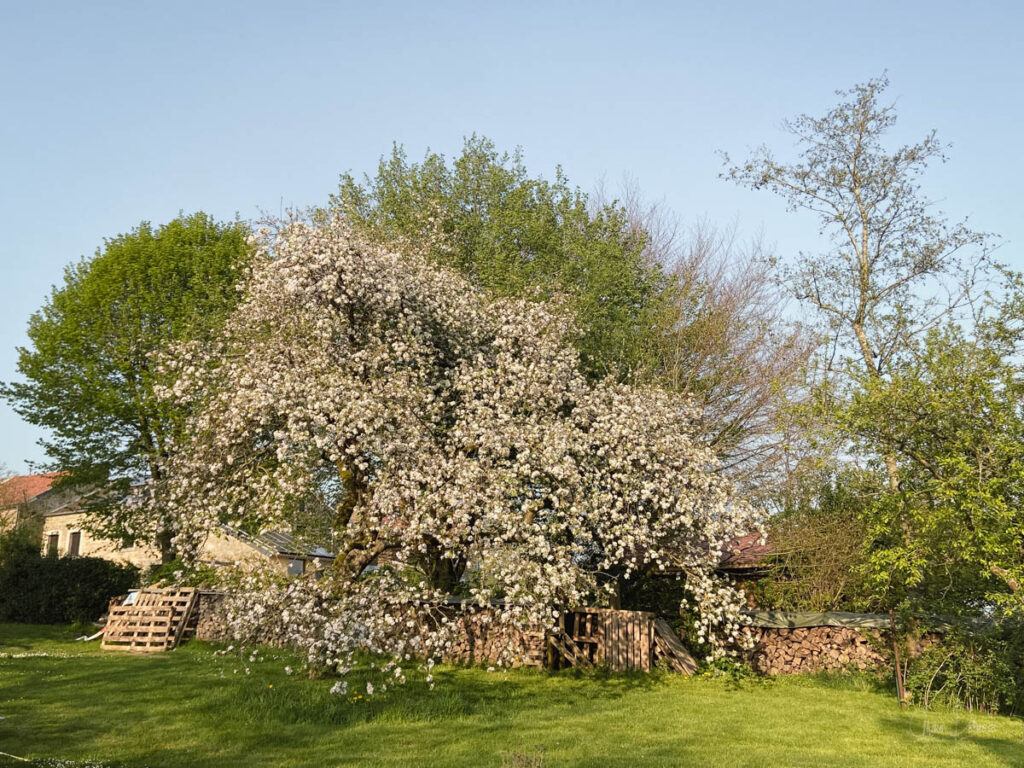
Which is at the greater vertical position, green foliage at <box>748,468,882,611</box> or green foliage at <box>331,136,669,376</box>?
green foliage at <box>331,136,669,376</box>

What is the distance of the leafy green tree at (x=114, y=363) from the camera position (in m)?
32.4

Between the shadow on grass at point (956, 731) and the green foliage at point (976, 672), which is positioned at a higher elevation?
the green foliage at point (976, 672)

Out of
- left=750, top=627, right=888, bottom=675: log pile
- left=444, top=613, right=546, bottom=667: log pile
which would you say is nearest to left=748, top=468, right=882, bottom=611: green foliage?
left=750, top=627, right=888, bottom=675: log pile

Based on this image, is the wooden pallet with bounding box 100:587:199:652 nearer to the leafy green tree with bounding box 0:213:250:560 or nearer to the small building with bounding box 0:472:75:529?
the leafy green tree with bounding box 0:213:250:560

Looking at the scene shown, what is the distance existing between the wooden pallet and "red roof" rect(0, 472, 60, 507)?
70.8 ft

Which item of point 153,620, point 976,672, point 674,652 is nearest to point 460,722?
point 674,652

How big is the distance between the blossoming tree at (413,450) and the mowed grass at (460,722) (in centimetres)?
127

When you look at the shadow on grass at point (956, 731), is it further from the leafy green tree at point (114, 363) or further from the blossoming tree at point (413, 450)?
the leafy green tree at point (114, 363)

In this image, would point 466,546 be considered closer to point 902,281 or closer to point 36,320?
point 902,281

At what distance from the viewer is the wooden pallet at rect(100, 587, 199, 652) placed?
24375 mm

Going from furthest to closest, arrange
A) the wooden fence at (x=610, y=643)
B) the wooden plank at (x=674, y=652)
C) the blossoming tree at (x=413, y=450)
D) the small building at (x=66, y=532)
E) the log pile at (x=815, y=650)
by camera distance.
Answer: the small building at (x=66, y=532), the log pile at (x=815, y=650), the wooden plank at (x=674, y=652), the wooden fence at (x=610, y=643), the blossoming tree at (x=413, y=450)

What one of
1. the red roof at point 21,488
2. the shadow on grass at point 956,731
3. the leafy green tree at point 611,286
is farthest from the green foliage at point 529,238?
the red roof at point 21,488

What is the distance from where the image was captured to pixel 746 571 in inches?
966

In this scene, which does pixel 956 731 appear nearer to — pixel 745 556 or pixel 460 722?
pixel 460 722
